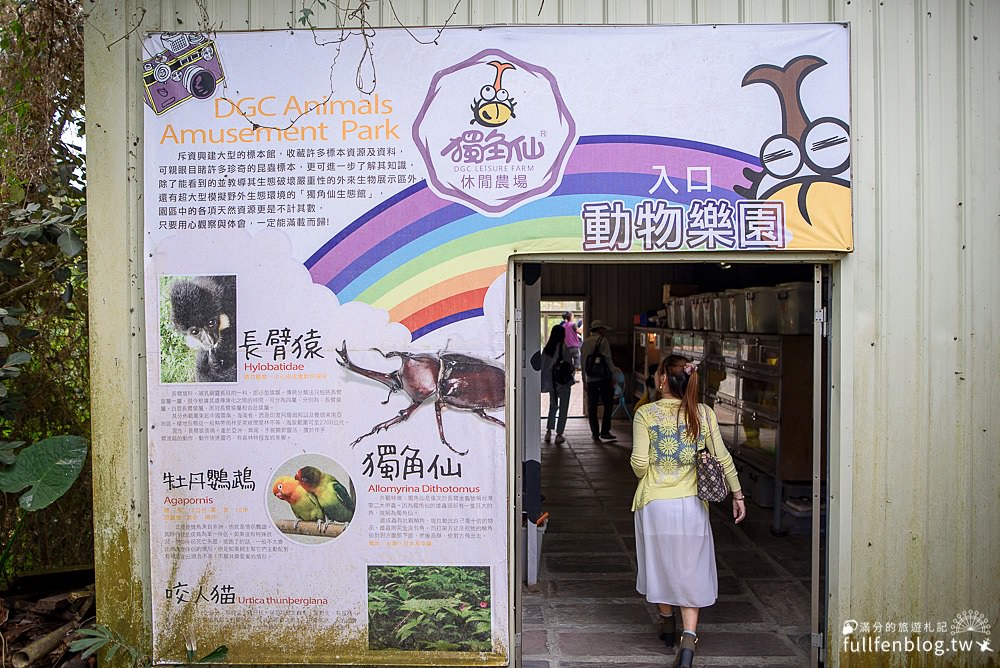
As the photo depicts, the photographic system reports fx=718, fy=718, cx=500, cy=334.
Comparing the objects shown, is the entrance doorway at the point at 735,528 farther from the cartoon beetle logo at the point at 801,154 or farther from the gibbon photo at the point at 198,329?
the gibbon photo at the point at 198,329

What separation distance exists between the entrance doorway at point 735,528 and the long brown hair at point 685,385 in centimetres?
62

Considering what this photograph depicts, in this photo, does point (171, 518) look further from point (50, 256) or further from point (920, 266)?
point (920, 266)

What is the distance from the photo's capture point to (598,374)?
10633mm

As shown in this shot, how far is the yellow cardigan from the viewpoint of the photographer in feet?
13.3

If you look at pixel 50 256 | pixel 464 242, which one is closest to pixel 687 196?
pixel 464 242

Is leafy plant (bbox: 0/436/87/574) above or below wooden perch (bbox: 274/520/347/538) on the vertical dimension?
above

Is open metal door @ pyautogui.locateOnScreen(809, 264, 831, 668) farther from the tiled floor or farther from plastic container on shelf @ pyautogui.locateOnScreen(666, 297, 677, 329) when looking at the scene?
plastic container on shelf @ pyautogui.locateOnScreen(666, 297, 677, 329)

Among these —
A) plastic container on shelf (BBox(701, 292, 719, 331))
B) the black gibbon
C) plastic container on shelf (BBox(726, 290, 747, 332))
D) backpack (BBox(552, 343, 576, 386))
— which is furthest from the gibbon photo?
backpack (BBox(552, 343, 576, 386))

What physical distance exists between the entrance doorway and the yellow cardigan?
1.83ft

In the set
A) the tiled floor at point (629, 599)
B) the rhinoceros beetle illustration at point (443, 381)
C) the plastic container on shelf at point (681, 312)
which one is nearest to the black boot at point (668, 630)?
the tiled floor at point (629, 599)

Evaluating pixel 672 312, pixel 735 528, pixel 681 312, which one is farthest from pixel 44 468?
pixel 672 312

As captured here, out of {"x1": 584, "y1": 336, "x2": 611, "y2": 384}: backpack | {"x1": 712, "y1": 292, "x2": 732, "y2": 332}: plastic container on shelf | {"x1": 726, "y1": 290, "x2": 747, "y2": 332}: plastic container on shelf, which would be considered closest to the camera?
{"x1": 726, "y1": 290, "x2": 747, "y2": 332}: plastic container on shelf

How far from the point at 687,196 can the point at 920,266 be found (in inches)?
49.8

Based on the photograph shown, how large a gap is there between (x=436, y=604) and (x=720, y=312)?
5.61 meters
